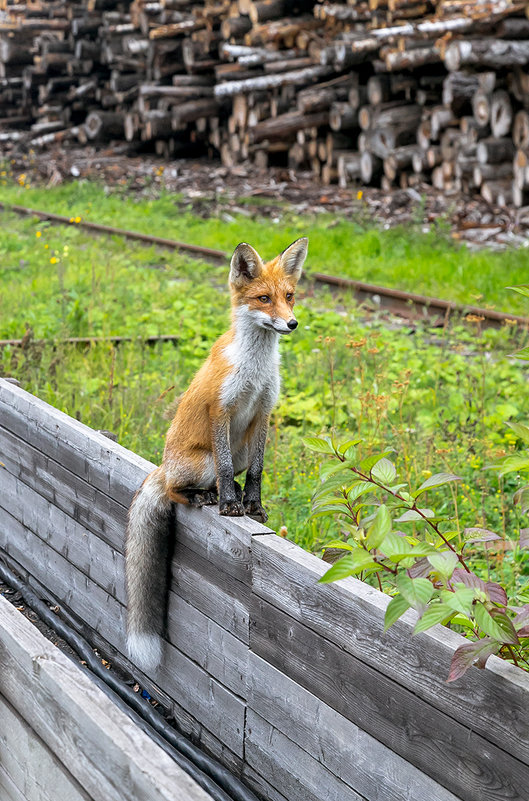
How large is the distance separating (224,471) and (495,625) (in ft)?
4.33

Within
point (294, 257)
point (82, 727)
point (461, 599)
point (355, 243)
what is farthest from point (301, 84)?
point (82, 727)

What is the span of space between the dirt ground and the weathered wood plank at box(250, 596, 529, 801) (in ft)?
29.3

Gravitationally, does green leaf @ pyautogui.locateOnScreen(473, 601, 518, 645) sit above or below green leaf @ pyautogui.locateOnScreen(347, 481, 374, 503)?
below

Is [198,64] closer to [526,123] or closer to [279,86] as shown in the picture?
[279,86]

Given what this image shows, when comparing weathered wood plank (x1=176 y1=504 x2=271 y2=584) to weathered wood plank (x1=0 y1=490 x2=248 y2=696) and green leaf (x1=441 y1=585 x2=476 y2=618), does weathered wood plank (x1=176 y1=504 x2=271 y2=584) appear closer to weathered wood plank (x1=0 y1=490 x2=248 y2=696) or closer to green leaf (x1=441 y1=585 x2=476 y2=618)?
weathered wood plank (x1=0 y1=490 x2=248 y2=696)

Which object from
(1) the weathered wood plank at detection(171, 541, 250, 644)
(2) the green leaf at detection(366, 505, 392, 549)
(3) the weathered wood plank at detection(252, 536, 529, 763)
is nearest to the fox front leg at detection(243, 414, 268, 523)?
(1) the weathered wood plank at detection(171, 541, 250, 644)

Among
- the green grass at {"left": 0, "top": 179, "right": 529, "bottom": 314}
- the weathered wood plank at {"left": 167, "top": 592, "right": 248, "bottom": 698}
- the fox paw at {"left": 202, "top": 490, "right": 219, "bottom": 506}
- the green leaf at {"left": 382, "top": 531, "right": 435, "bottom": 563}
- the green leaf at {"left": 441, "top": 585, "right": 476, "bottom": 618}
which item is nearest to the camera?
the green leaf at {"left": 441, "top": 585, "right": 476, "bottom": 618}

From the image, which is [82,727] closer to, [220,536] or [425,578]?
[425,578]

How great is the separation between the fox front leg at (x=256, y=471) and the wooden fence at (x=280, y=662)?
6.7 inches

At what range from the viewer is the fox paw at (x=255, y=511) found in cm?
323

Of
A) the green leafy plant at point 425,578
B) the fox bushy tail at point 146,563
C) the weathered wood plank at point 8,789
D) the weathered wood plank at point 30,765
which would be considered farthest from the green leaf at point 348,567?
the fox bushy tail at point 146,563

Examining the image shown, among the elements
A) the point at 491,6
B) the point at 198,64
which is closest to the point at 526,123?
the point at 491,6

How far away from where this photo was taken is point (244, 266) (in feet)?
10.4

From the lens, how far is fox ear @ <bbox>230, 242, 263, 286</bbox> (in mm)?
3109
